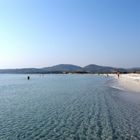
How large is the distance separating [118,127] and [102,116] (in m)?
4.08

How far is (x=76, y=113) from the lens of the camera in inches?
913

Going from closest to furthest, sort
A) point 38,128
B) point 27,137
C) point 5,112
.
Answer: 1. point 27,137
2. point 38,128
3. point 5,112

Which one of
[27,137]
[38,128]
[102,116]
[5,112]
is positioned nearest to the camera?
[27,137]

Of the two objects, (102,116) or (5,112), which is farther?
(5,112)

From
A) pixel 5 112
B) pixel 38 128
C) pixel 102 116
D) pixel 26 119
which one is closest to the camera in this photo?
pixel 38 128

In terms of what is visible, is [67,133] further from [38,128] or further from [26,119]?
[26,119]

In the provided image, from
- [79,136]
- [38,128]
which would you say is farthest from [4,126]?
[79,136]

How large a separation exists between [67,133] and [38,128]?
238 centimetres

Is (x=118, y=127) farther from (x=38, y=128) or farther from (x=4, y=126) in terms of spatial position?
(x=4, y=126)

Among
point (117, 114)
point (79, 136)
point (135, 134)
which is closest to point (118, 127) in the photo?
point (135, 134)

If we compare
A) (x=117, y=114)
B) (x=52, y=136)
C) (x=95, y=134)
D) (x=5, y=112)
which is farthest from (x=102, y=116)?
(x=5, y=112)

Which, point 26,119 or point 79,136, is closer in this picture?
point 79,136

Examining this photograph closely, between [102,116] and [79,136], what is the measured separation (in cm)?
675

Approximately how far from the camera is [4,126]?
1808 cm
